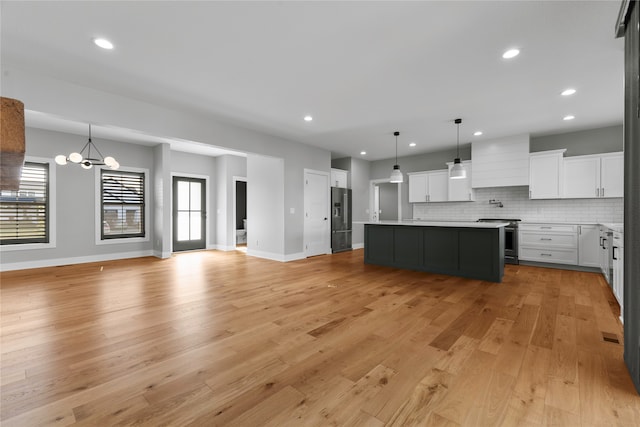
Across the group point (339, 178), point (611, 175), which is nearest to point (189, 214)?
point (339, 178)

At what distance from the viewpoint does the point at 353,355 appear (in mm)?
2238

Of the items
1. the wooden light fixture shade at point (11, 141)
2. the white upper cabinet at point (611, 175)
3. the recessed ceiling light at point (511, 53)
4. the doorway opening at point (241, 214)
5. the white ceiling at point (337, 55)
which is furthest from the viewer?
the doorway opening at point (241, 214)

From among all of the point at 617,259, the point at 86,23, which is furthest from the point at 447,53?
the point at 86,23

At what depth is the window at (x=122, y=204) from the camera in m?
6.62

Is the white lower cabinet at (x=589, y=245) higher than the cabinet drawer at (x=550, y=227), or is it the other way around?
the cabinet drawer at (x=550, y=227)

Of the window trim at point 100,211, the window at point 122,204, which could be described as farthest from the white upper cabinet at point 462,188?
the window at point 122,204

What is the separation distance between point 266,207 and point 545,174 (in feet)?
19.2

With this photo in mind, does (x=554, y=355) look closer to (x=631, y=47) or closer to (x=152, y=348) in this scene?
(x=631, y=47)

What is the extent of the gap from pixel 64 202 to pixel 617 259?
9.18 meters

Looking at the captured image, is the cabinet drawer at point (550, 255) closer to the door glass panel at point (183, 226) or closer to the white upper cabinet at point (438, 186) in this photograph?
the white upper cabinet at point (438, 186)

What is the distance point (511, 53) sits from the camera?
2881 millimetres

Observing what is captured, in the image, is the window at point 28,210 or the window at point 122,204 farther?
the window at point 122,204

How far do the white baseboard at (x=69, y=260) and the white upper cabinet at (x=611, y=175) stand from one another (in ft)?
31.7

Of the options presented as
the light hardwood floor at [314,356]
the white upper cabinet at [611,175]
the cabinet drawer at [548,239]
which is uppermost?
the white upper cabinet at [611,175]
